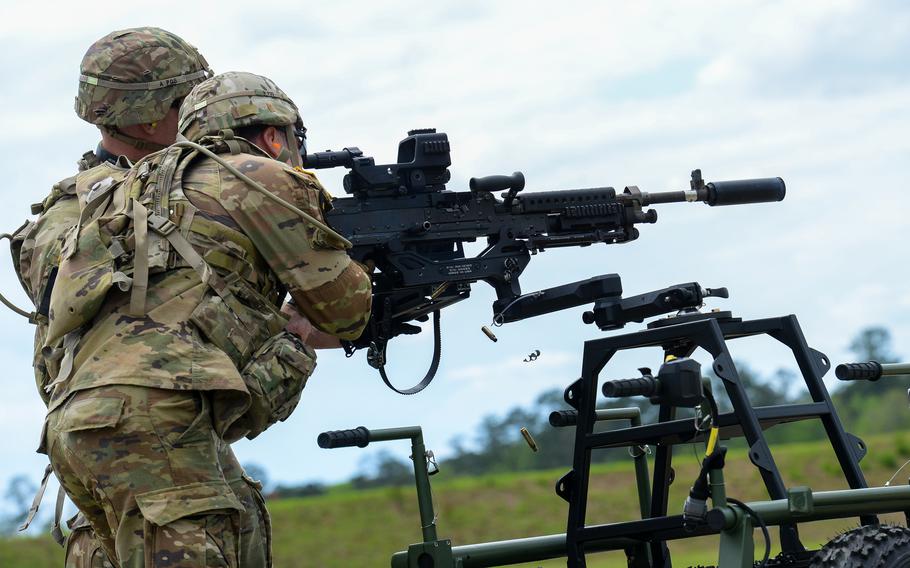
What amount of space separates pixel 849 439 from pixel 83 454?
256cm

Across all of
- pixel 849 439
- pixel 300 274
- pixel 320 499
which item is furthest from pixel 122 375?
pixel 320 499

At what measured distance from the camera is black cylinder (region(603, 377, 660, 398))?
4.25 metres

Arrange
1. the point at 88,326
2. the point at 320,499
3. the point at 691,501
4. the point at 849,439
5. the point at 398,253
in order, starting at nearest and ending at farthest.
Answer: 1. the point at 691,501
2. the point at 88,326
3. the point at 849,439
4. the point at 398,253
5. the point at 320,499

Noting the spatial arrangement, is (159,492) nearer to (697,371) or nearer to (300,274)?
(300,274)

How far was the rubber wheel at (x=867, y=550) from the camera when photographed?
405 centimetres

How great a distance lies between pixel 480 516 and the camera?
16203mm

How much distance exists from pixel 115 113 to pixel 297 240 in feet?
4.06

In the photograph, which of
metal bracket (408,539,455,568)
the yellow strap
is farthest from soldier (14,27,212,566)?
metal bracket (408,539,455,568)

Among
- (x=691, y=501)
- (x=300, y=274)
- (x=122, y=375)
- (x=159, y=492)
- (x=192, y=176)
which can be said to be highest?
(x=192, y=176)

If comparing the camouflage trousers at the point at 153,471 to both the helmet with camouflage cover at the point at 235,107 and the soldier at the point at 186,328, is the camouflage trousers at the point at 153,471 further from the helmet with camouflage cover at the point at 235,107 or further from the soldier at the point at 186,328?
the helmet with camouflage cover at the point at 235,107

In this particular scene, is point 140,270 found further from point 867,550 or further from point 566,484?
point 867,550

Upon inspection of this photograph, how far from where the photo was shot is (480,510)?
1631 cm

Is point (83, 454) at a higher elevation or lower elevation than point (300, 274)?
lower

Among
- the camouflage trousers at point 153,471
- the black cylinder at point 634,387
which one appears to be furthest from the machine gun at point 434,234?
the camouflage trousers at point 153,471
